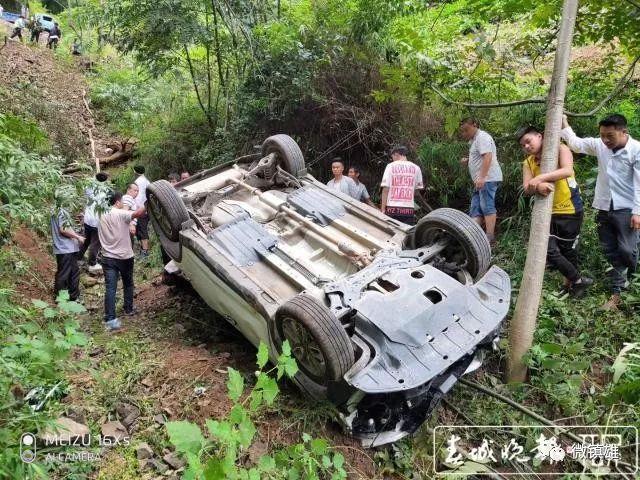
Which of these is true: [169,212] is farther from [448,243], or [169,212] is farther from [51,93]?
[51,93]

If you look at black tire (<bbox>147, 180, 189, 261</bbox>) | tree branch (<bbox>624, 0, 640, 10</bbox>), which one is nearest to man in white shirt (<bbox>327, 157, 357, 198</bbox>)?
black tire (<bbox>147, 180, 189, 261</bbox>)

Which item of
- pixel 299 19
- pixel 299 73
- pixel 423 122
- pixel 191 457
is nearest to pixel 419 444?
pixel 191 457

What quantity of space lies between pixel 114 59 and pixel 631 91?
15725mm

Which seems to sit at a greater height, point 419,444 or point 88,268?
point 419,444

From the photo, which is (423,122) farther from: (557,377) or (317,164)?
(557,377)

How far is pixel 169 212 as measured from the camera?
4496mm

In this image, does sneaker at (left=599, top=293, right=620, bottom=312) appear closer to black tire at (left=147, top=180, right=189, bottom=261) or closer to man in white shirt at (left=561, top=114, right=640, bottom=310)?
man in white shirt at (left=561, top=114, right=640, bottom=310)

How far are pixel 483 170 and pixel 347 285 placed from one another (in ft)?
7.77

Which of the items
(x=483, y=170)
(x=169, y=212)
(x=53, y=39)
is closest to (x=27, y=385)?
(x=169, y=212)

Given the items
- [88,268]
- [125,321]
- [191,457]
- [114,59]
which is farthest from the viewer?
[114,59]

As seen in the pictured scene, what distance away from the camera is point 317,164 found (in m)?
7.67

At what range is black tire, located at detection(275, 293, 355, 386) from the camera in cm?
306

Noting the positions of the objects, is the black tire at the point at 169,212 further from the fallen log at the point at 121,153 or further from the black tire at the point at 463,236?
the fallen log at the point at 121,153

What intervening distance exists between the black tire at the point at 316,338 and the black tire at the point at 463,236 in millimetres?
1360
